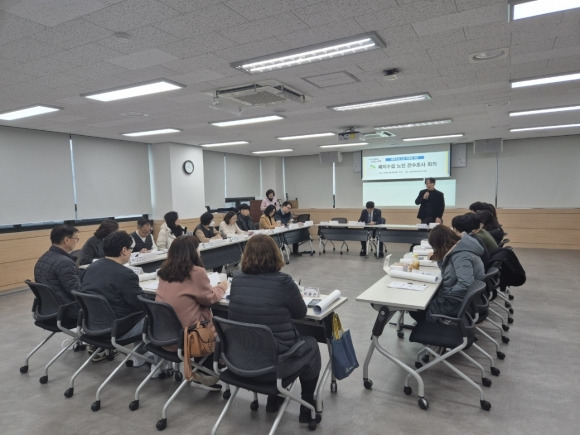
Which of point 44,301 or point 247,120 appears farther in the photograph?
point 247,120

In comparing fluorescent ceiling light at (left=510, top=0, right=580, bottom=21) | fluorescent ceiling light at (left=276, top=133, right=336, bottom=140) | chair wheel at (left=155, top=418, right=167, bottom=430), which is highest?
fluorescent ceiling light at (left=510, top=0, right=580, bottom=21)

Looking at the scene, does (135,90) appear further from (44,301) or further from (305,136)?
(305,136)

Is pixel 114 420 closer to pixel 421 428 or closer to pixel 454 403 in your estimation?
pixel 421 428

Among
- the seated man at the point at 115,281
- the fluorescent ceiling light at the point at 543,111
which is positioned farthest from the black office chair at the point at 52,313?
the fluorescent ceiling light at the point at 543,111

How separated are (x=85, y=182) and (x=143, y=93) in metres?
4.16

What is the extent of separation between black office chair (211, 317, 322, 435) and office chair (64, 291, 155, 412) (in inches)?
37.1

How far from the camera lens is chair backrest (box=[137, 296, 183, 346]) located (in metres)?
2.40

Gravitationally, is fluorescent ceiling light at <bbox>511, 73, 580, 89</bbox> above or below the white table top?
above

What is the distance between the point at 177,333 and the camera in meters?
2.44

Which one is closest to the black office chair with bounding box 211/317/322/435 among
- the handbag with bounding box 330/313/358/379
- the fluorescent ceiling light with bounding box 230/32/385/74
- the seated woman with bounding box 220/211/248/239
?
the handbag with bounding box 330/313/358/379

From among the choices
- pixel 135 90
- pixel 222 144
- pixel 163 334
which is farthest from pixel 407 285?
pixel 222 144

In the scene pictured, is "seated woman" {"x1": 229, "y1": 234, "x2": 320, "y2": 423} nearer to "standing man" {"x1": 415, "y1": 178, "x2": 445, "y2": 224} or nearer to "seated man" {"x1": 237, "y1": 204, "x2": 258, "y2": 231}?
"seated man" {"x1": 237, "y1": 204, "x2": 258, "y2": 231}

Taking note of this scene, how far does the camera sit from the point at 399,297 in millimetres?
2758

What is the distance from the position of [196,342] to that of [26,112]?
4.66 m
